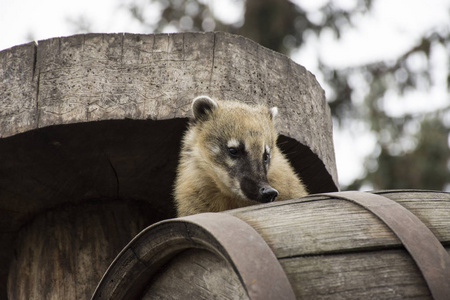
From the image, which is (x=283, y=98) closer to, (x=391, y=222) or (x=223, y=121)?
(x=223, y=121)

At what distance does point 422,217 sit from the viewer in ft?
9.18

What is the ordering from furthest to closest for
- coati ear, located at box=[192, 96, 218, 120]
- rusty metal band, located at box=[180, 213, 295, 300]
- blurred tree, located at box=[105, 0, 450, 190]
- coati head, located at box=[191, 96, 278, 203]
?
1. blurred tree, located at box=[105, 0, 450, 190]
2. coati head, located at box=[191, 96, 278, 203]
3. coati ear, located at box=[192, 96, 218, 120]
4. rusty metal band, located at box=[180, 213, 295, 300]

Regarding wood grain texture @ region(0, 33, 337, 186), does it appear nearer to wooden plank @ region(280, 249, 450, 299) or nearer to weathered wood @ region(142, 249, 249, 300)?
weathered wood @ region(142, 249, 249, 300)

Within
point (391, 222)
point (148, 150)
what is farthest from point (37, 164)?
point (391, 222)

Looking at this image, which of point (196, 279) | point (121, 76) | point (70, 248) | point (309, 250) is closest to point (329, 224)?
point (309, 250)

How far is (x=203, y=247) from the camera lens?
2820mm

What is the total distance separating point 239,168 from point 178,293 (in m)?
1.53

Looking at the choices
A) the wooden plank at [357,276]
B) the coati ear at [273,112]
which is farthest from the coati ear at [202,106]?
the wooden plank at [357,276]

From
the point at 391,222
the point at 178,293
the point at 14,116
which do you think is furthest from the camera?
the point at 14,116

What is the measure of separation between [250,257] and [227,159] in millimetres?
2191

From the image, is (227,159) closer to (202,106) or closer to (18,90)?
(202,106)

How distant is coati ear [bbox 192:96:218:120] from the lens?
165 inches

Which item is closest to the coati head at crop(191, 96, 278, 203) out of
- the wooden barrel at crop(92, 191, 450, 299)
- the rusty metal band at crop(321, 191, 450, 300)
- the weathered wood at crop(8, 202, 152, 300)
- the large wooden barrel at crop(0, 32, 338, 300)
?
the large wooden barrel at crop(0, 32, 338, 300)

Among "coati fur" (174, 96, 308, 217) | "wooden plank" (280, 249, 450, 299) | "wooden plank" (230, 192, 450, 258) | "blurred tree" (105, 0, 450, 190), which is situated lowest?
"wooden plank" (280, 249, 450, 299)
